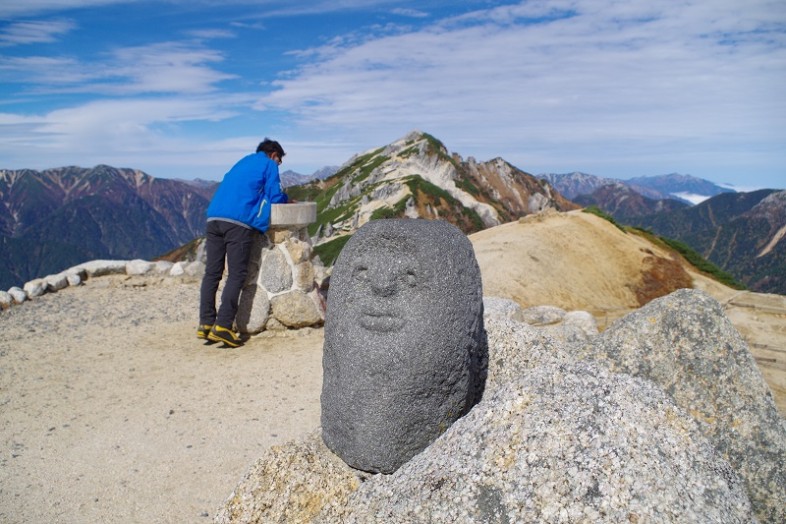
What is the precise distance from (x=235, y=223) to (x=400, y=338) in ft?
17.2

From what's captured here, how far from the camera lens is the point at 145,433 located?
607 centimetres

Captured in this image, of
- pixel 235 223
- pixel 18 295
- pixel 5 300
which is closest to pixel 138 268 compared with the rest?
Answer: pixel 18 295

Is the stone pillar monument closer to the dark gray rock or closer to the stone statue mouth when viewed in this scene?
the stone statue mouth

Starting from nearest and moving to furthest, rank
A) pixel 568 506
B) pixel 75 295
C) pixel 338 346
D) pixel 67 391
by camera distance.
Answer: pixel 568 506 → pixel 338 346 → pixel 67 391 → pixel 75 295

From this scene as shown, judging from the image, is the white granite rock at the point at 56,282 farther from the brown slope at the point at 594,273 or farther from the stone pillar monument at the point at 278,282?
the brown slope at the point at 594,273

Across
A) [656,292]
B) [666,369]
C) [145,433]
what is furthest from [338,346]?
[656,292]

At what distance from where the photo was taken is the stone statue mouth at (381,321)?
3.75 metres

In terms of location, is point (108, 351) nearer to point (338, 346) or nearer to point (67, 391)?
point (67, 391)

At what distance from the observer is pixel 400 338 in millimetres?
3717

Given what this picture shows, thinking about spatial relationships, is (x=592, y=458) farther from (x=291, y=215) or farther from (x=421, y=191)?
(x=421, y=191)

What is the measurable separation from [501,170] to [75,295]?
4724 centimetres

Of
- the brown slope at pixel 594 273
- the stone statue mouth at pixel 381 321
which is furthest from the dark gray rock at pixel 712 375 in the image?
the brown slope at pixel 594 273

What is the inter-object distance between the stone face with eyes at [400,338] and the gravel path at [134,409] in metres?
1.89

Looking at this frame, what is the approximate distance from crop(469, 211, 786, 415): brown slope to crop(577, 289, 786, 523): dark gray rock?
5989 millimetres
